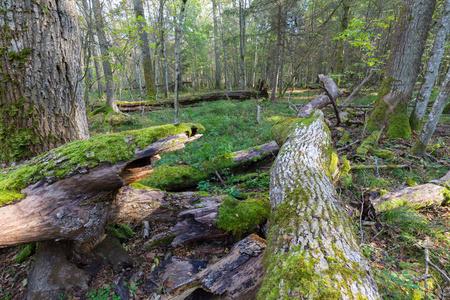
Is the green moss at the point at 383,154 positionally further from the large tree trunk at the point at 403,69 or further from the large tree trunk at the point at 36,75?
the large tree trunk at the point at 36,75

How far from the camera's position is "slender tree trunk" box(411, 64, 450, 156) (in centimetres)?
407

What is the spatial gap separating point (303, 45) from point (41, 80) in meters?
19.8

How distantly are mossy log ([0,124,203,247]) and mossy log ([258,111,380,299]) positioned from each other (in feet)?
5.15

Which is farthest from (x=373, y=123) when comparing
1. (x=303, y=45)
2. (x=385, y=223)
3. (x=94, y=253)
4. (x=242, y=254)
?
(x=303, y=45)

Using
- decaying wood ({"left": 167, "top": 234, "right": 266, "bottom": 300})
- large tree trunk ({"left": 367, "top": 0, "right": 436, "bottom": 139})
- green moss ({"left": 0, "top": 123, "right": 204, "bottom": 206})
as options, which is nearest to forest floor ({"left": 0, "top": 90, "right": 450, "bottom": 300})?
decaying wood ({"left": 167, "top": 234, "right": 266, "bottom": 300})

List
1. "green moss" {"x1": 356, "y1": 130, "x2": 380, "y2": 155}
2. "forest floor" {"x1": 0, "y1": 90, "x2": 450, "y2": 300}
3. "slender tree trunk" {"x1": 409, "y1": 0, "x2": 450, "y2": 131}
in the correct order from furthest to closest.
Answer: "green moss" {"x1": 356, "y1": 130, "x2": 380, "y2": 155}
"slender tree trunk" {"x1": 409, "y1": 0, "x2": 450, "y2": 131}
"forest floor" {"x1": 0, "y1": 90, "x2": 450, "y2": 300}

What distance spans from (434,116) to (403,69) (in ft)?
7.25

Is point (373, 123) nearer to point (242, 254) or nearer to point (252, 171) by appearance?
point (252, 171)

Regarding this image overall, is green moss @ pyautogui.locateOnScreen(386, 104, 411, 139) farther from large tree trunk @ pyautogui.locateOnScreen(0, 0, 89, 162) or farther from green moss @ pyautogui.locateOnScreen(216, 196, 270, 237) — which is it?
large tree trunk @ pyautogui.locateOnScreen(0, 0, 89, 162)

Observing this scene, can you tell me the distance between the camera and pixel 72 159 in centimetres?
211

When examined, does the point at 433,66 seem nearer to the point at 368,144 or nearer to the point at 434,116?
the point at 434,116

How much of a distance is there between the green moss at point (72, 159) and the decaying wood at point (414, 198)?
11.8 ft

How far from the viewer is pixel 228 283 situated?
6.17 ft

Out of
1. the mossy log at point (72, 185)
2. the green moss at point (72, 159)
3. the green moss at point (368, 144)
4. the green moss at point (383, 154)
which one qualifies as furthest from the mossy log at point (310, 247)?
the green moss at point (383, 154)
